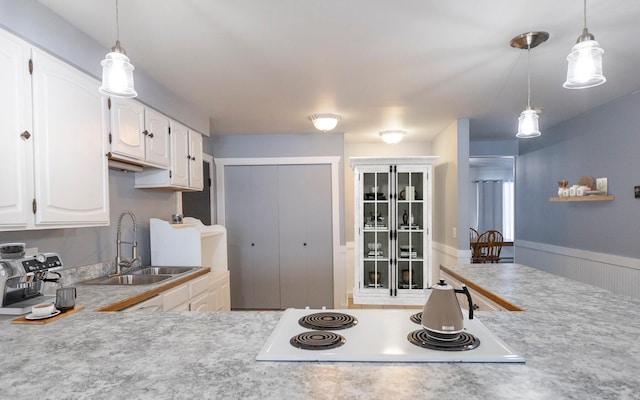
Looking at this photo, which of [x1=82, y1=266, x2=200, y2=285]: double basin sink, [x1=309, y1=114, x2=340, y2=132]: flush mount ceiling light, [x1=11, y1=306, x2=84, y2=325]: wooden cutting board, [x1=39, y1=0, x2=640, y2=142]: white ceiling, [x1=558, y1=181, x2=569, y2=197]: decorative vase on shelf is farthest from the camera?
[x1=558, y1=181, x2=569, y2=197]: decorative vase on shelf

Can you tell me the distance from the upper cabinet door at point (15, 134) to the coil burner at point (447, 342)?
1687mm

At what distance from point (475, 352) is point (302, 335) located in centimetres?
53

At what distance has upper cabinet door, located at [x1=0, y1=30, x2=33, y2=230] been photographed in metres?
1.47

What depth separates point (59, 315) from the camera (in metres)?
1.45

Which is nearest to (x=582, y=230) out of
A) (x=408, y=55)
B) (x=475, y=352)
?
(x=408, y=55)

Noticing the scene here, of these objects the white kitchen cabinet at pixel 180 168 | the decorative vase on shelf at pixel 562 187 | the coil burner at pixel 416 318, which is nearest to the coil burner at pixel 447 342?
the coil burner at pixel 416 318

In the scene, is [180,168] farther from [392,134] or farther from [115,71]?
[392,134]

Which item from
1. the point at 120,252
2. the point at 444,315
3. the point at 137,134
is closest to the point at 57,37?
the point at 137,134

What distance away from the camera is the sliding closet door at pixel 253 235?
4.61m

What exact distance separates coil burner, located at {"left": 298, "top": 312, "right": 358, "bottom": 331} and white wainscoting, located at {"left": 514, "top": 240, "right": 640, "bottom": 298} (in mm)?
3106

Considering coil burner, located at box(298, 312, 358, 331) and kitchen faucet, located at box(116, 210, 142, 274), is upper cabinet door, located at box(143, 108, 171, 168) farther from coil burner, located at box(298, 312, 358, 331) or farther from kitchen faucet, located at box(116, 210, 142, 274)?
coil burner, located at box(298, 312, 358, 331)

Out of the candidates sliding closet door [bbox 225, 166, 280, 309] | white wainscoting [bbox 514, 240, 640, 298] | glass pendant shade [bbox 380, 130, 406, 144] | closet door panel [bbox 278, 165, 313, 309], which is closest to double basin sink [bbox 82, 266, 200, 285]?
sliding closet door [bbox 225, 166, 280, 309]

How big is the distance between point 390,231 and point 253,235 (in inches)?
70.0

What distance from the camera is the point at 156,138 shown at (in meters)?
2.68
